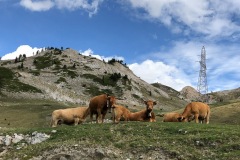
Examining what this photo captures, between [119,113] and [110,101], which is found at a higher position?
[110,101]

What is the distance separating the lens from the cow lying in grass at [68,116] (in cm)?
2686

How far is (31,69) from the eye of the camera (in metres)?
137

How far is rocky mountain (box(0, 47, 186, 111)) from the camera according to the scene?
322 ft

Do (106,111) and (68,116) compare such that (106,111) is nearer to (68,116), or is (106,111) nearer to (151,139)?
(68,116)

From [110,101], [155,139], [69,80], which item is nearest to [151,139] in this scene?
[155,139]

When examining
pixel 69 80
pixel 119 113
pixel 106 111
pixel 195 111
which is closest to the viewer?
pixel 195 111

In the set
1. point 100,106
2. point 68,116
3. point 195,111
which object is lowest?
point 68,116

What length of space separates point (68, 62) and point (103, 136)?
13136 centimetres

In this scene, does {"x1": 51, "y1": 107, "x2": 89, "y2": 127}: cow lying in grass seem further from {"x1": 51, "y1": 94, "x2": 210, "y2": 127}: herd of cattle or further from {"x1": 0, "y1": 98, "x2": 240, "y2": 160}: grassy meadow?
{"x1": 0, "y1": 98, "x2": 240, "y2": 160}: grassy meadow

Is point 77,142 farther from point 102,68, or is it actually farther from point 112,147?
point 102,68

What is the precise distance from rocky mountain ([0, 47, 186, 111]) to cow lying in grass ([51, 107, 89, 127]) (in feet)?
213

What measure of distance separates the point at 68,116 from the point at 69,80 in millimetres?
99048

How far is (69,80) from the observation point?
125 metres

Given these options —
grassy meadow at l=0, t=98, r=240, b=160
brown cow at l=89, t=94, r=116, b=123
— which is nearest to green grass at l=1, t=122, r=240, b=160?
grassy meadow at l=0, t=98, r=240, b=160
